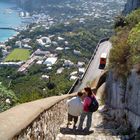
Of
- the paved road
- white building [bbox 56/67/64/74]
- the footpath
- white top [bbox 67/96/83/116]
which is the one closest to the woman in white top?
white top [bbox 67/96/83/116]

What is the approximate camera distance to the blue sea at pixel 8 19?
12324 centimetres

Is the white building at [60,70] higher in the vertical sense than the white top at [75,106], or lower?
lower

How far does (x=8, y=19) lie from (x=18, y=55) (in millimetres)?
58921

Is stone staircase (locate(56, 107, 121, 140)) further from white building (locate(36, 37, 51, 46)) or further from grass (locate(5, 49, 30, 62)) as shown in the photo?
white building (locate(36, 37, 51, 46))

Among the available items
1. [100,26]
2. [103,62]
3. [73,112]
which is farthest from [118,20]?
[100,26]

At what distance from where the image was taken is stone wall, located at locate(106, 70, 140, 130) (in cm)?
917

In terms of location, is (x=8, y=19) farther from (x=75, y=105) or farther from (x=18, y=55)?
(x=75, y=105)

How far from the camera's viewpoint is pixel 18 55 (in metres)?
89.7

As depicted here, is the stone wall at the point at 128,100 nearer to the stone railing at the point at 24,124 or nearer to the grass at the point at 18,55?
the stone railing at the point at 24,124

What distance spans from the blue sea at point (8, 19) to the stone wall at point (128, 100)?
104 meters

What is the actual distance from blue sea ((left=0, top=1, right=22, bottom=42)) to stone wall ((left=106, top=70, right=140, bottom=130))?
104 meters

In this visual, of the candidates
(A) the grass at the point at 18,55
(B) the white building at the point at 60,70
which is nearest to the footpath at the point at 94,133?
(B) the white building at the point at 60,70

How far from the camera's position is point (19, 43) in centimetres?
9900

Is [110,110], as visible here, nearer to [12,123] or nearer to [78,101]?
[78,101]
